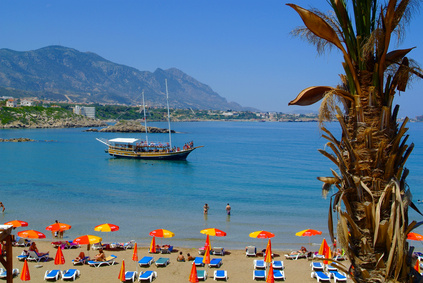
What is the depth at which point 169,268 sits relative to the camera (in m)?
17.5

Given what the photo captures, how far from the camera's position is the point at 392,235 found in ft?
12.8

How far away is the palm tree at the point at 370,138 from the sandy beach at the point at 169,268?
13008 mm

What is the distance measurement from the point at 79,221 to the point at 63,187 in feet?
55.0

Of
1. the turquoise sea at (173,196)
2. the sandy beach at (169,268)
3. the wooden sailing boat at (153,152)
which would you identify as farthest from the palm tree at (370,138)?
the wooden sailing boat at (153,152)

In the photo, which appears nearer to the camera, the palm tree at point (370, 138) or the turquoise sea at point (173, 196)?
the palm tree at point (370, 138)

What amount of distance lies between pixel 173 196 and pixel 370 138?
115 ft

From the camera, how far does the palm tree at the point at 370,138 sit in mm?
3939

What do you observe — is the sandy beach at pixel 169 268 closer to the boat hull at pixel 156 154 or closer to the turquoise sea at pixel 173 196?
the turquoise sea at pixel 173 196

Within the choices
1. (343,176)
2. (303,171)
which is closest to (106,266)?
(343,176)

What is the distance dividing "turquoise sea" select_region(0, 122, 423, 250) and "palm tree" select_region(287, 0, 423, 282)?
14456 millimetres

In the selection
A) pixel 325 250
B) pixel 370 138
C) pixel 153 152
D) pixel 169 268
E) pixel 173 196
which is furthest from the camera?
pixel 153 152

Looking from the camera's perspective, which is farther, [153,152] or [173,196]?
[153,152]

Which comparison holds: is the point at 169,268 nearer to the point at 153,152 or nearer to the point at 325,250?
the point at 325,250

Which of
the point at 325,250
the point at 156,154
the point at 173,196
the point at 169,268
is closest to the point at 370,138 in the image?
the point at 325,250
